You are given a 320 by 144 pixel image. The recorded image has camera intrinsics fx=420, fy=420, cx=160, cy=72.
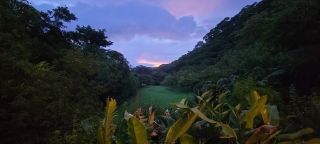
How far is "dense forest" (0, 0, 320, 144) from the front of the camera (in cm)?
565

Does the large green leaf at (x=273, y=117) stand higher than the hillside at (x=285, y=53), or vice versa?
the hillside at (x=285, y=53)

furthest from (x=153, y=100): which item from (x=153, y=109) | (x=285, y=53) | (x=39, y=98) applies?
(x=39, y=98)

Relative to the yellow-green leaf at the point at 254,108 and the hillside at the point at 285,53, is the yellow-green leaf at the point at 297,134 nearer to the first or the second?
the yellow-green leaf at the point at 254,108

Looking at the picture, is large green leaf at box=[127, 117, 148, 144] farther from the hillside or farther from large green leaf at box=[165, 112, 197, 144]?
the hillside

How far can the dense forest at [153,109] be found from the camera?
5.65 metres

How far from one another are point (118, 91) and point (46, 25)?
5.08 m

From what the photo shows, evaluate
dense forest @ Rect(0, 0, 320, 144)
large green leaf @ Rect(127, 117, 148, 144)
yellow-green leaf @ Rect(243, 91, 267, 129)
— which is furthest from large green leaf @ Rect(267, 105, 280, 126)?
large green leaf @ Rect(127, 117, 148, 144)

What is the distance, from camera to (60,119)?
9.07m

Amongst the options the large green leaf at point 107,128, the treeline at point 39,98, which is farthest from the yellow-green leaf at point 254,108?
the treeline at point 39,98

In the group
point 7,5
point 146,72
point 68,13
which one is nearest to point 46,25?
point 68,13

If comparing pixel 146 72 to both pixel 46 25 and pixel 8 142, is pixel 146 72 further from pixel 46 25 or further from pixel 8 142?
pixel 8 142

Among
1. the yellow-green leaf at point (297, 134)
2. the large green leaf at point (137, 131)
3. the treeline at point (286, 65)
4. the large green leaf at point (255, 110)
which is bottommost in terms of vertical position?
the yellow-green leaf at point (297, 134)

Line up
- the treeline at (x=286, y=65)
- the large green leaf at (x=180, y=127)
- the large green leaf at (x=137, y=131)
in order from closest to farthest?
the large green leaf at (x=137, y=131) < the large green leaf at (x=180, y=127) < the treeline at (x=286, y=65)

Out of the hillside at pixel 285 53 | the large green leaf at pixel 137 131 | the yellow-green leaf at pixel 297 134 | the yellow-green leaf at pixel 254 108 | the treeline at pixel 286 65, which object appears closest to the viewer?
the large green leaf at pixel 137 131
